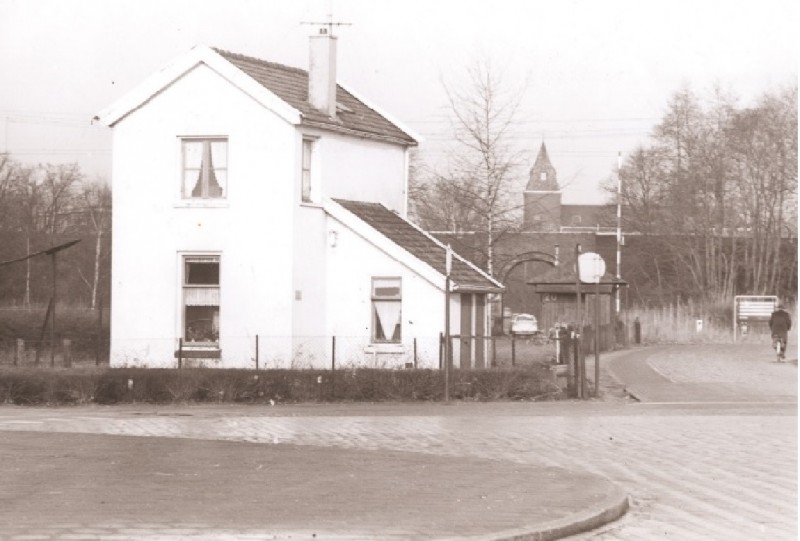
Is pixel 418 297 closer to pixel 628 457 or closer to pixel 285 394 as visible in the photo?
pixel 285 394

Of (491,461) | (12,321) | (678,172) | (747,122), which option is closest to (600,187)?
(678,172)

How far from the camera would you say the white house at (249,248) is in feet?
119

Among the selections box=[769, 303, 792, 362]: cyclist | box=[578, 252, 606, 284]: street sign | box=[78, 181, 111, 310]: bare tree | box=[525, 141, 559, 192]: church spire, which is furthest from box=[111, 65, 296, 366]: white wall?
box=[78, 181, 111, 310]: bare tree

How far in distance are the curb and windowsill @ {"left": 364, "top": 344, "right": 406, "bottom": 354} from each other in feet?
73.6

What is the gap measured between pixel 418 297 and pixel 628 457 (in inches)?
708

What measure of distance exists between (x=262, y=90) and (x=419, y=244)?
5.39 meters

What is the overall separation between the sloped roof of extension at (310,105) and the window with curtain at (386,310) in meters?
4.13

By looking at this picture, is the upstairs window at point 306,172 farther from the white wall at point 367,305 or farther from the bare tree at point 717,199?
the bare tree at point 717,199

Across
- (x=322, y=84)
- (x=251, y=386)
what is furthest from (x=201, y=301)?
(x=251, y=386)

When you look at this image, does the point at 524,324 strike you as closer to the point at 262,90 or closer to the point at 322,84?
the point at 322,84

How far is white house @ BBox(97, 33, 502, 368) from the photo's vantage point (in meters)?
36.3

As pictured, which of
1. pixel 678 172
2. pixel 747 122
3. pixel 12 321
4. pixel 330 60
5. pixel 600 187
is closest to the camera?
pixel 330 60

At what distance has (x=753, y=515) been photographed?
13195 mm

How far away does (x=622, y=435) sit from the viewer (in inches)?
860
